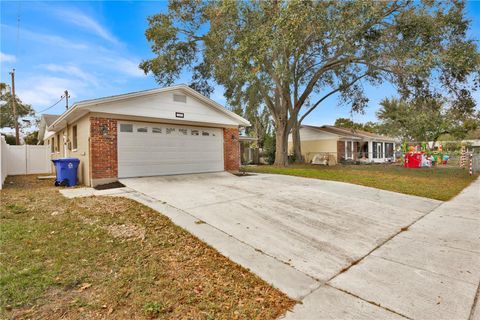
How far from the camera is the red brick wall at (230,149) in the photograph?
12102mm

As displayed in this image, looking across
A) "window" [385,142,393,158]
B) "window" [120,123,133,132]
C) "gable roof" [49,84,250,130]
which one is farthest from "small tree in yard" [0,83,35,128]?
"window" [385,142,393,158]

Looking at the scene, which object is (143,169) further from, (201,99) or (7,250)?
(7,250)

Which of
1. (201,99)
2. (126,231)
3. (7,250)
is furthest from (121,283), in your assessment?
(201,99)

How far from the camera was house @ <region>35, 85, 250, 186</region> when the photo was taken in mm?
8430

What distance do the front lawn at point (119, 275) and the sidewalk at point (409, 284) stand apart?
0.53m

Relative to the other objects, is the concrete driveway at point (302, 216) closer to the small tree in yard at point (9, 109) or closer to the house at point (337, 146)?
the house at point (337, 146)

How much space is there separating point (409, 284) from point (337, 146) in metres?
21.4

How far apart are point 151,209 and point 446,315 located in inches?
196

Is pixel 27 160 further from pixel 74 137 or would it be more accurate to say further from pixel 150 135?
pixel 150 135

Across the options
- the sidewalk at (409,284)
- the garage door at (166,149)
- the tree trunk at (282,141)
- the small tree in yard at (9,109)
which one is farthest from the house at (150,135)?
the small tree in yard at (9,109)

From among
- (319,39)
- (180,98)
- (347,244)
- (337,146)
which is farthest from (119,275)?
(337,146)

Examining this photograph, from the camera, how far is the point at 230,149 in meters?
12.3

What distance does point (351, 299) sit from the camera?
2.52 m

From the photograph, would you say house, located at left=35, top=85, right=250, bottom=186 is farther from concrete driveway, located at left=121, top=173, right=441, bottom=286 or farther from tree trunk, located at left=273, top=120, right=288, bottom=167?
tree trunk, located at left=273, top=120, right=288, bottom=167
